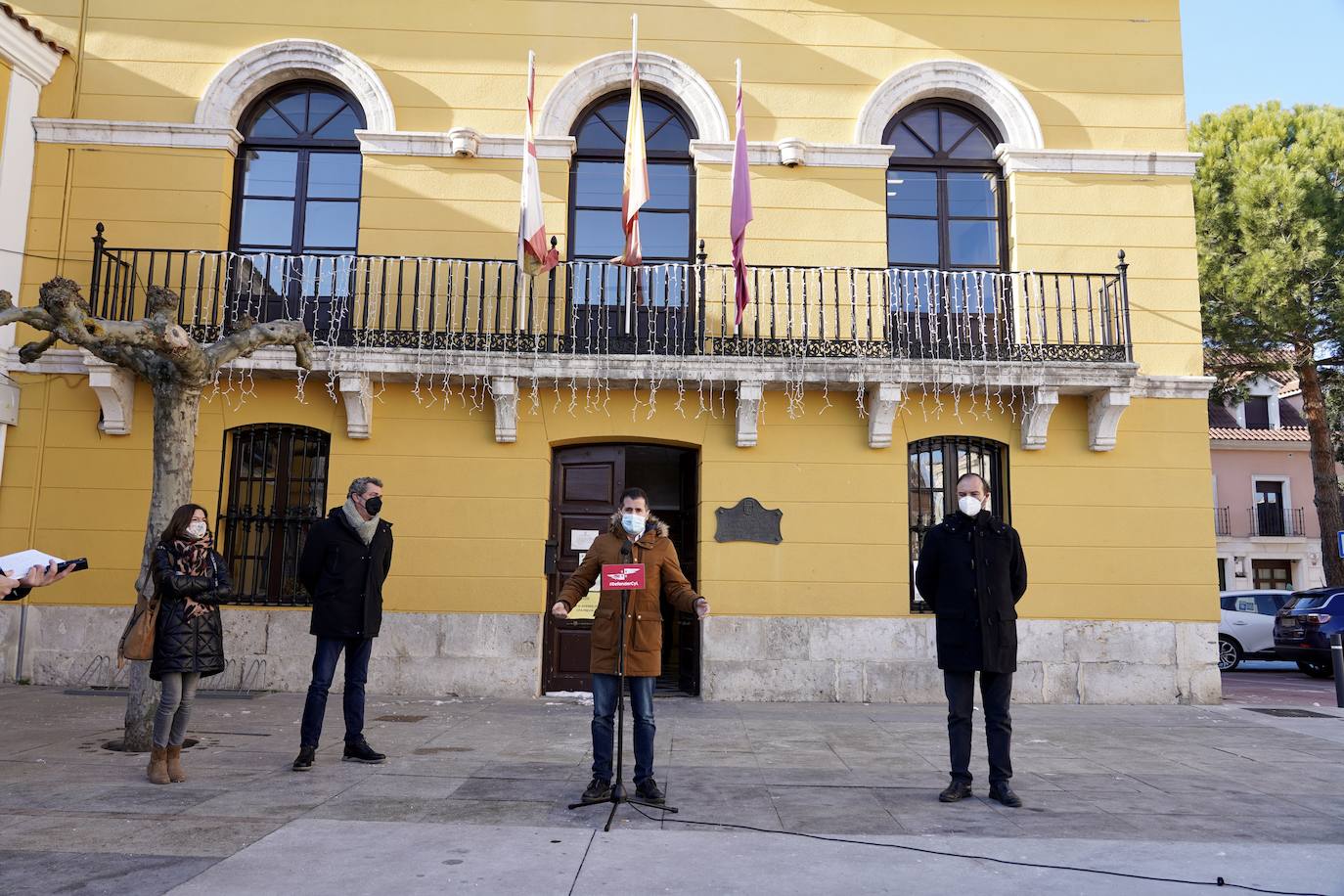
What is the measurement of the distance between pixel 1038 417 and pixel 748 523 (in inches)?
135

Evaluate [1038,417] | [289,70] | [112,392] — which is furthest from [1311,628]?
[112,392]

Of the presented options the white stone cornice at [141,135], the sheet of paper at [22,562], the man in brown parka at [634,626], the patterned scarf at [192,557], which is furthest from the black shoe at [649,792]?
the white stone cornice at [141,135]

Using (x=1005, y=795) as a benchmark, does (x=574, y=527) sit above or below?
above

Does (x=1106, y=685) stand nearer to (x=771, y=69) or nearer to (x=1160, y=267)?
(x=1160, y=267)

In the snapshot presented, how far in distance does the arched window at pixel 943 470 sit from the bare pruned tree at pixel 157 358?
6.89 metres

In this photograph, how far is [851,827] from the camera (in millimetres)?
5098

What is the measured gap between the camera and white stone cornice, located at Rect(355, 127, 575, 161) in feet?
36.2

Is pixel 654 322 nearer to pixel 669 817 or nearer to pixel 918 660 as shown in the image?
pixel 918 660

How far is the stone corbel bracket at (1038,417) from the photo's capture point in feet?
34.4

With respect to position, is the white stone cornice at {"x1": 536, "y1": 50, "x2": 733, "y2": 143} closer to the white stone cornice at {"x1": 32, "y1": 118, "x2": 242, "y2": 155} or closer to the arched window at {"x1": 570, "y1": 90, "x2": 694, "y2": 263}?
the arched window at {"x1": 570, "y1": 90, "x2": 694, "y2": 263}

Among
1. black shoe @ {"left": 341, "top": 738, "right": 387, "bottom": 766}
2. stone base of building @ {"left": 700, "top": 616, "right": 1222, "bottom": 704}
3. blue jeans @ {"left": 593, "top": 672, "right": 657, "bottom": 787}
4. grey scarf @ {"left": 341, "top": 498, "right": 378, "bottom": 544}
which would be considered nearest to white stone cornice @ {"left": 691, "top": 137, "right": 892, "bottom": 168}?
stone base of building @ {"left": 700, "top": 616, "right": 1222, "bottom": 704}

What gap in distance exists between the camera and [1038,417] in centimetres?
1065

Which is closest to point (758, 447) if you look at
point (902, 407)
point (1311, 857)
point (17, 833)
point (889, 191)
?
point (902, 407)

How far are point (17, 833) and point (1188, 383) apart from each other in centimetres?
1139
